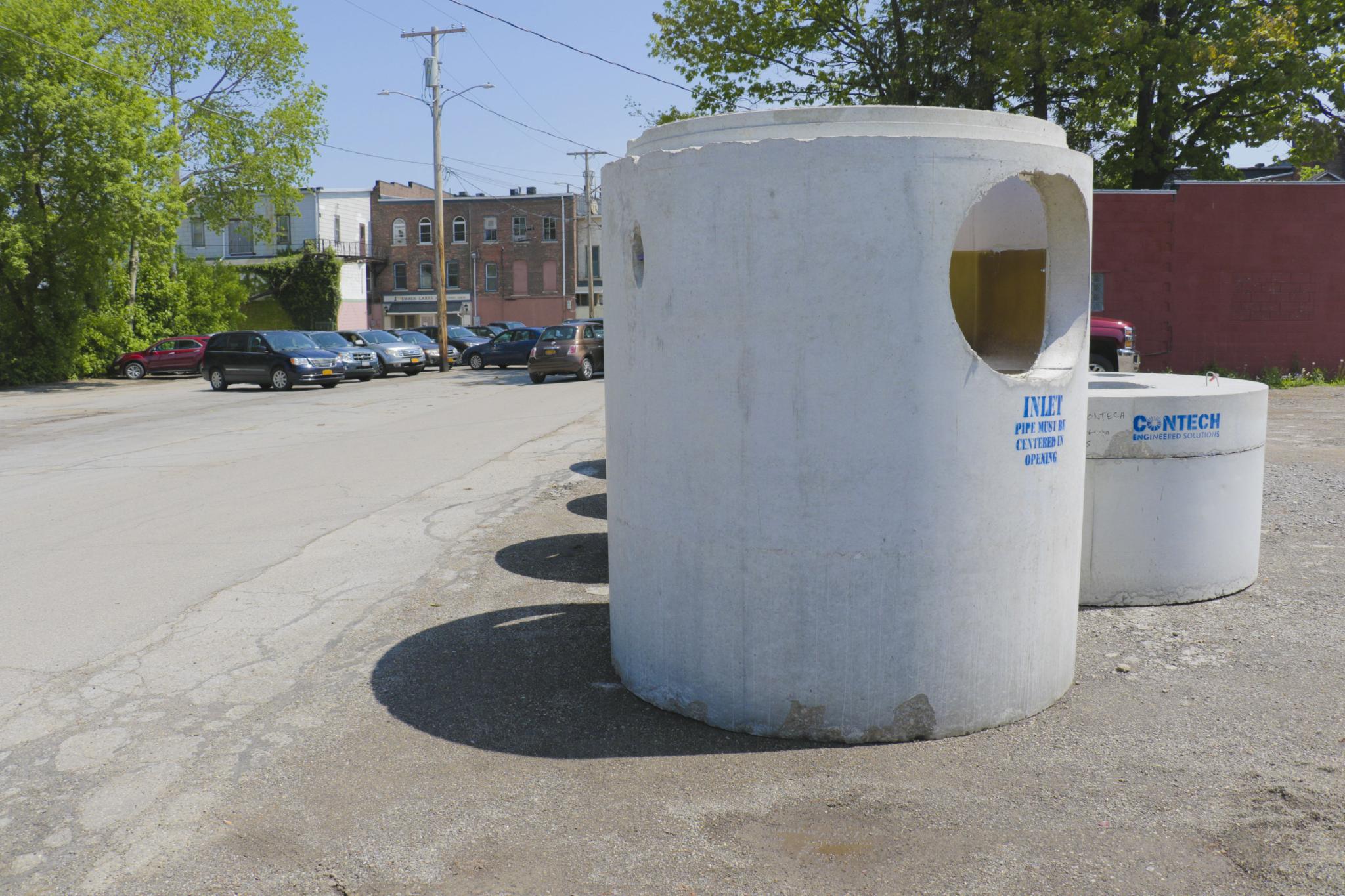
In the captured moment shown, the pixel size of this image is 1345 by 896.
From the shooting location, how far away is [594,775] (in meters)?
4.04

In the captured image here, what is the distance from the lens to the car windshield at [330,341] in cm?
3189

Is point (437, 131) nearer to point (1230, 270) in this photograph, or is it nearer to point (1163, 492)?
point (1230, 270)

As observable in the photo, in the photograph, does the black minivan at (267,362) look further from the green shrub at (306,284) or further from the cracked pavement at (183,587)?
the green shrub at (306,284)

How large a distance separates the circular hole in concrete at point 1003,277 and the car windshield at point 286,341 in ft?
83.1

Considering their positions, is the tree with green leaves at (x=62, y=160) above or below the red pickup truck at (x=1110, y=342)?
above

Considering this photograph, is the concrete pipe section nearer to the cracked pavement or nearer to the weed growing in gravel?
the cracked pavement

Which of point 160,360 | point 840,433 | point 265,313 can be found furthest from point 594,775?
point 265,313

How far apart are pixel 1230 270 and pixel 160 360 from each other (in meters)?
31.5

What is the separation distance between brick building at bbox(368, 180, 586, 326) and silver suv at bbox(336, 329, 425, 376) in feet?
121

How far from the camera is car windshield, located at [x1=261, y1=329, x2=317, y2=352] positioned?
2858cm

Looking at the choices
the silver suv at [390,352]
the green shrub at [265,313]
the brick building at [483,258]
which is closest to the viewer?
the silver suv at [390,352]

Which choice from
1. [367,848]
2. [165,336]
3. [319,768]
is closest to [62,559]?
[319,768]

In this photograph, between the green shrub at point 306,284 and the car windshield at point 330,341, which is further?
the green shrub at point 306,284

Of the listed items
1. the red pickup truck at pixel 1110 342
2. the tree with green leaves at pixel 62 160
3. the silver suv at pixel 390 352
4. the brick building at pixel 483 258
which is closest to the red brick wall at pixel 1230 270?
the red pickup truck at pixel 1110 342
